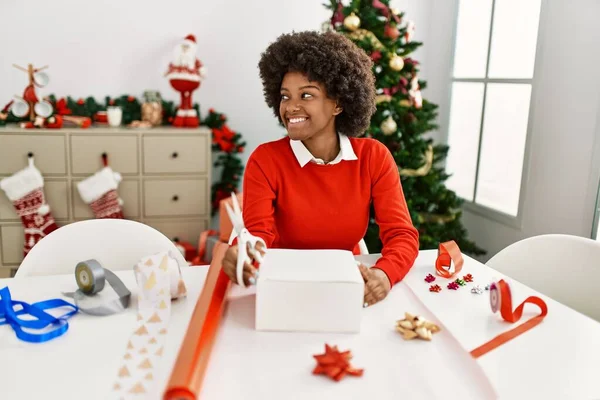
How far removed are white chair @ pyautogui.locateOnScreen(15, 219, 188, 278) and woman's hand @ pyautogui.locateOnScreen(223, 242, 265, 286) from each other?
0.31 metres

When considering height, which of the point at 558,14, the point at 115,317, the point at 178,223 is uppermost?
the point at 558,14

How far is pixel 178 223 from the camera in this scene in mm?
3232

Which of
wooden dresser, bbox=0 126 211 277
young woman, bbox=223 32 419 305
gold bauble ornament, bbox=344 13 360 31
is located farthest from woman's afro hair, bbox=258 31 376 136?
wooden dresser, bbox=0 126 211 277

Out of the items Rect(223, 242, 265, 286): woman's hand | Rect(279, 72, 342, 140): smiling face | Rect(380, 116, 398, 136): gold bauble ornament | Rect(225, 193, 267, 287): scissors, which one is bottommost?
Rect(223, 242, 265, 286): woman's hand

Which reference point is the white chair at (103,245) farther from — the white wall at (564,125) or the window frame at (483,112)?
the window frame at (483,112)

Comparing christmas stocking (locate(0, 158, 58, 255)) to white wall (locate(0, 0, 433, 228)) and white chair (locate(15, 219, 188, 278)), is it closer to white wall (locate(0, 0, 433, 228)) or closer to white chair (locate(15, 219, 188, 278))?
white wall (locate(0, 0, 433, 228))

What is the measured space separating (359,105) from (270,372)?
0.84 metres

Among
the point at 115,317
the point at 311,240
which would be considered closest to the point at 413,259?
the point at 311,240

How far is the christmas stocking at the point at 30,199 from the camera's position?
292cm

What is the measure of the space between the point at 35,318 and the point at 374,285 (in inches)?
25.8

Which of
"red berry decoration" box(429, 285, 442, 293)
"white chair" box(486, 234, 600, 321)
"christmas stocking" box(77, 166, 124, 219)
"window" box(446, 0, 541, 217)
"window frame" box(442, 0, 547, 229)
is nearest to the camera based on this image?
"red berry decoration" box(429, 285, 442, 293)

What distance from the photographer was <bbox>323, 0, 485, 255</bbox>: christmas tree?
263 centimetres

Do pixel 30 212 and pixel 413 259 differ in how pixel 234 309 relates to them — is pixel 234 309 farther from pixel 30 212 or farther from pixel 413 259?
pixel 30 212

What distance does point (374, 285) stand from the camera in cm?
120
